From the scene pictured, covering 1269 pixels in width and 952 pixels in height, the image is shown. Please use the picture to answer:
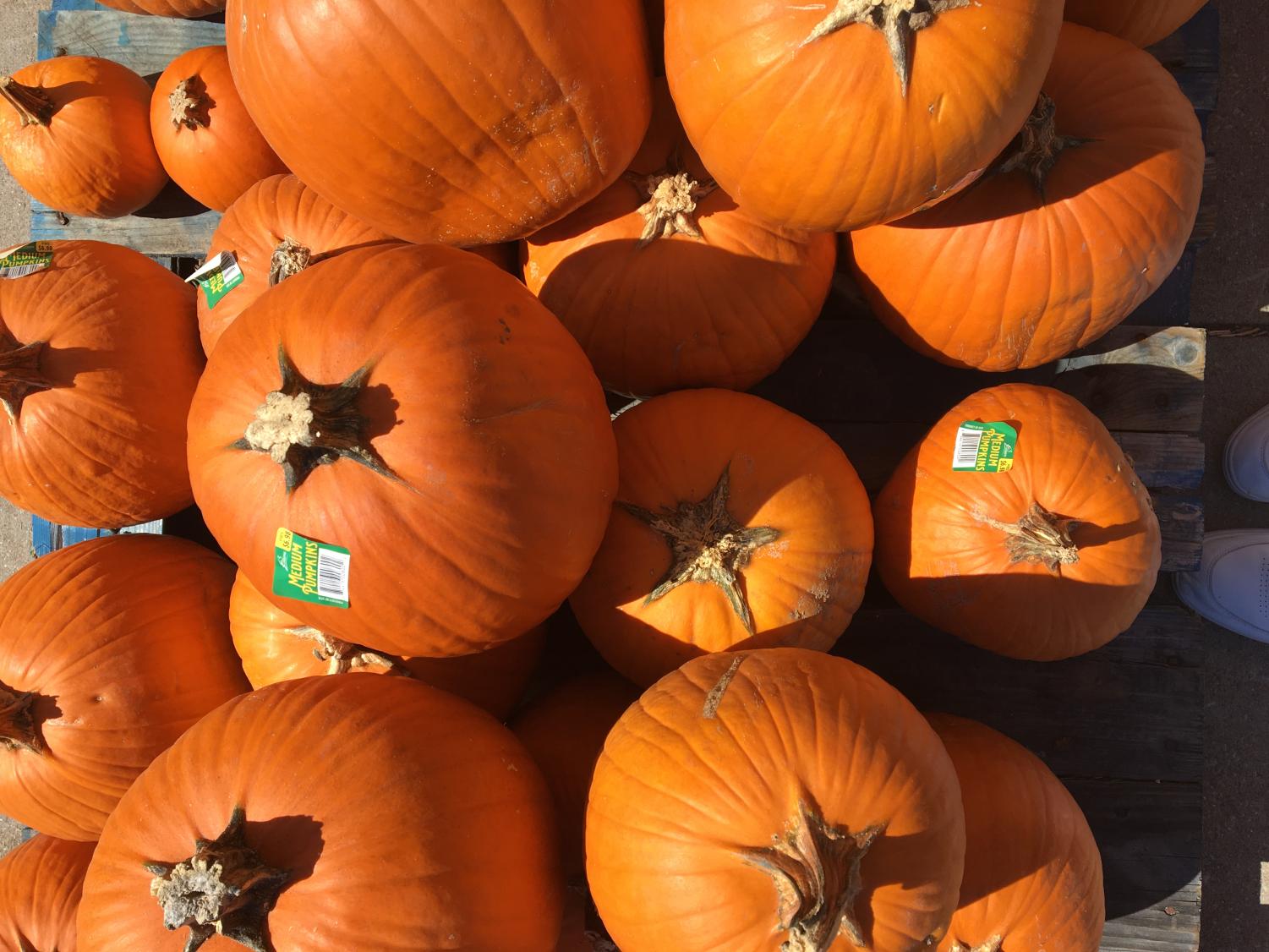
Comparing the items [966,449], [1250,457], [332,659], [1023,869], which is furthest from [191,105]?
[1250,457]

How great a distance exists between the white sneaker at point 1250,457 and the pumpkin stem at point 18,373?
12.0 feet

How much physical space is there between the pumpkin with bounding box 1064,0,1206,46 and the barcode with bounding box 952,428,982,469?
1078 mm

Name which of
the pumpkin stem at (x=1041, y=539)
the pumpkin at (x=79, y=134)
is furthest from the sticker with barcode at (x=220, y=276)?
the pumpkin stem at (x=1041, y=539)

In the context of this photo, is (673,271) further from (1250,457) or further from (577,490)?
(1250,457)

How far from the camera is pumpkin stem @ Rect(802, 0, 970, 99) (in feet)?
3.71

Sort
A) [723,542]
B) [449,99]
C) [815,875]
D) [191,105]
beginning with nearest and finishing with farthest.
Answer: [815,875]
[449,99]
[723,542]
[191,105]

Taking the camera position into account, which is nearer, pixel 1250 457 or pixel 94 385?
pixel 94 385

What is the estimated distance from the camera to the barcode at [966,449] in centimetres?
173

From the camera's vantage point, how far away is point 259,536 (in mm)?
1326

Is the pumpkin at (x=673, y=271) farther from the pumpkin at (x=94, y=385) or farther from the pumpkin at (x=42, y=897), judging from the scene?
the pumpkin at (x=42, y=897)

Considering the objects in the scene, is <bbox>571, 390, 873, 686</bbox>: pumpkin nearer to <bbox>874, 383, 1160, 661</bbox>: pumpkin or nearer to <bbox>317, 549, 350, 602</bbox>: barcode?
<bbox>874, 383, 1160, 661</bbox>: pumpkin

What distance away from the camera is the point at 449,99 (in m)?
1.37

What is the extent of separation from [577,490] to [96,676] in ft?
4.21

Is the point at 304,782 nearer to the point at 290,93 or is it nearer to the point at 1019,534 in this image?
the point at 290,93
